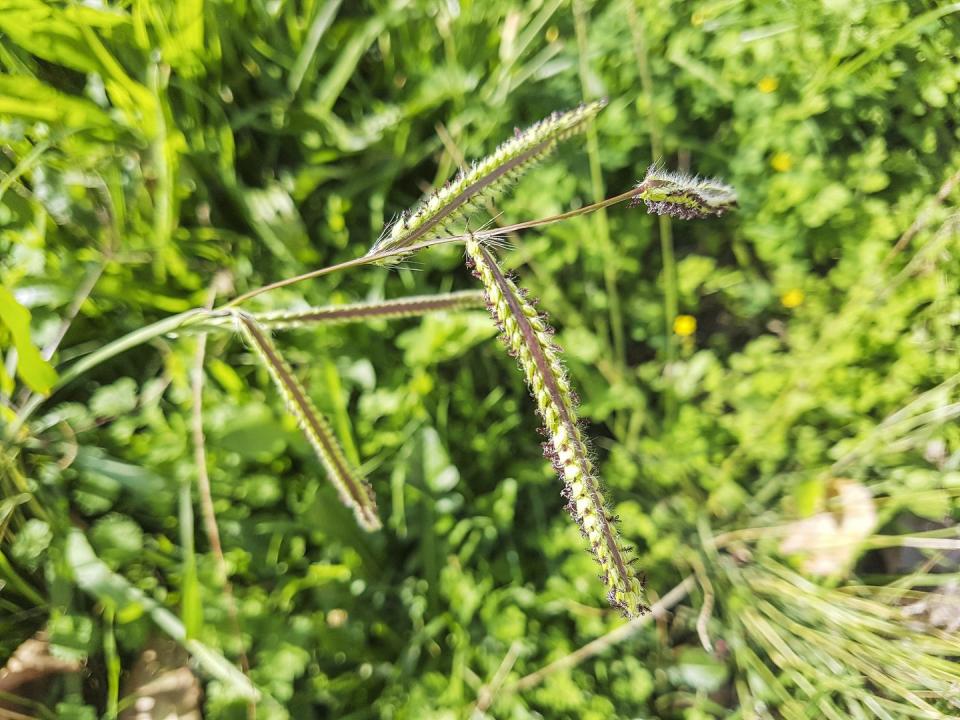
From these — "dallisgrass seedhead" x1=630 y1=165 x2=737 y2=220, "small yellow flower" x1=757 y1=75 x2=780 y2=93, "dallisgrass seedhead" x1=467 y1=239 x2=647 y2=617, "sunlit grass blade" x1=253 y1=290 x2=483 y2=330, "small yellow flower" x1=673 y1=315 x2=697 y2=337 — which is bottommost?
"dallisgrass seedhead" x1=467 y1=239 x2=647 y2=617

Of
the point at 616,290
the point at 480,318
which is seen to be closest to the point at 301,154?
the point at 480,318

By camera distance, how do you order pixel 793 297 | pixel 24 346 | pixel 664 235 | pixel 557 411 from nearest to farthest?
pixel 557 411
pixel 24 346
pixel 664 235
pixel 793 297

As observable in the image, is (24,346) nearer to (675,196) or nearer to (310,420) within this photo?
(310,420)

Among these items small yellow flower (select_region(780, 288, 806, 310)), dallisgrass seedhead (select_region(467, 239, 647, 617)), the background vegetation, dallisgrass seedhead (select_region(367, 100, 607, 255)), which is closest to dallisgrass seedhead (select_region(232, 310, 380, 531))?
dallisgrass seedhead (select_region(367, 100, 607, 255))

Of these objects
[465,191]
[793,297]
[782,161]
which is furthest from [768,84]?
[465,191]

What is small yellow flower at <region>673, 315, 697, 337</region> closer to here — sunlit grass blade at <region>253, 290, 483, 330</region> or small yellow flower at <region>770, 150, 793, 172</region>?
small yellow flower at <region>770, 150, 793, 172</region>

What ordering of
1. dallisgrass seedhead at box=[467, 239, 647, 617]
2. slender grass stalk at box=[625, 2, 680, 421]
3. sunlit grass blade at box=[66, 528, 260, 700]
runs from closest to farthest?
dallisgrass seedhead at box=[467, 239, 647, 617] < sunlit grass blade at box=[66, 528, 260, 700] < slender grass stalk at box=[625, 2, 680, 421]

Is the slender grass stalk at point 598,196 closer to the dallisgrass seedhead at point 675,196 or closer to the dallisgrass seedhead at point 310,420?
the dallisgrass seedhead at point 675,196
